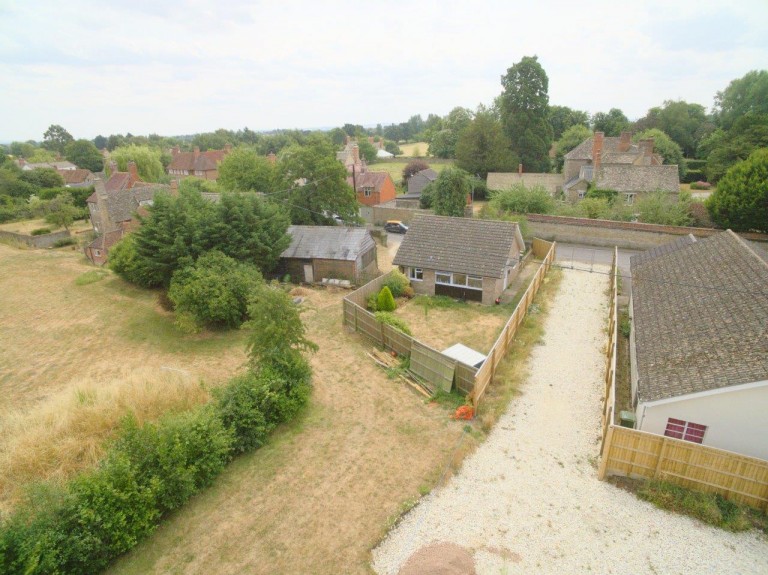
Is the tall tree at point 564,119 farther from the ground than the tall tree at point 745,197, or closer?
farther from the ground

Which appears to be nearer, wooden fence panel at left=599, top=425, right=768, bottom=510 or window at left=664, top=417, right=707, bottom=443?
wooden fence panel at left=599, top=425, right=768, bottom=510

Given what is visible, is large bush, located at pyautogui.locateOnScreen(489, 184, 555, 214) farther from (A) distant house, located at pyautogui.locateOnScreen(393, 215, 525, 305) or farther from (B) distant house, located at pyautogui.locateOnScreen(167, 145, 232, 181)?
(B) distant house, located at pyautogui.locateOnScreen(167, 145, 232, 181)

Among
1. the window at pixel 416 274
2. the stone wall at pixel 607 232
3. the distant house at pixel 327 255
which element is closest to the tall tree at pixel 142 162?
the distant house at pixel 327 255

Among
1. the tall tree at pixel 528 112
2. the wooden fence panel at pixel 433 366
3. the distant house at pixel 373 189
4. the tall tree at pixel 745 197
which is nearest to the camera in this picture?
the wooden fence panel at pixel 433 366

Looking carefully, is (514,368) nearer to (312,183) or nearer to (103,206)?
(312,183)

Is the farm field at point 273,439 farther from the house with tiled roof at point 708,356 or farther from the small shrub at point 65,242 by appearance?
the small shrub at point 65,242

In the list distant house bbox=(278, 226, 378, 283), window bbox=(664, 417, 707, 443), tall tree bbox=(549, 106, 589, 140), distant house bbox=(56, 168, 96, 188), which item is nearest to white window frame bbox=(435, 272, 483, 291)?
distant house bbox=(278, 226, 378, 283)
